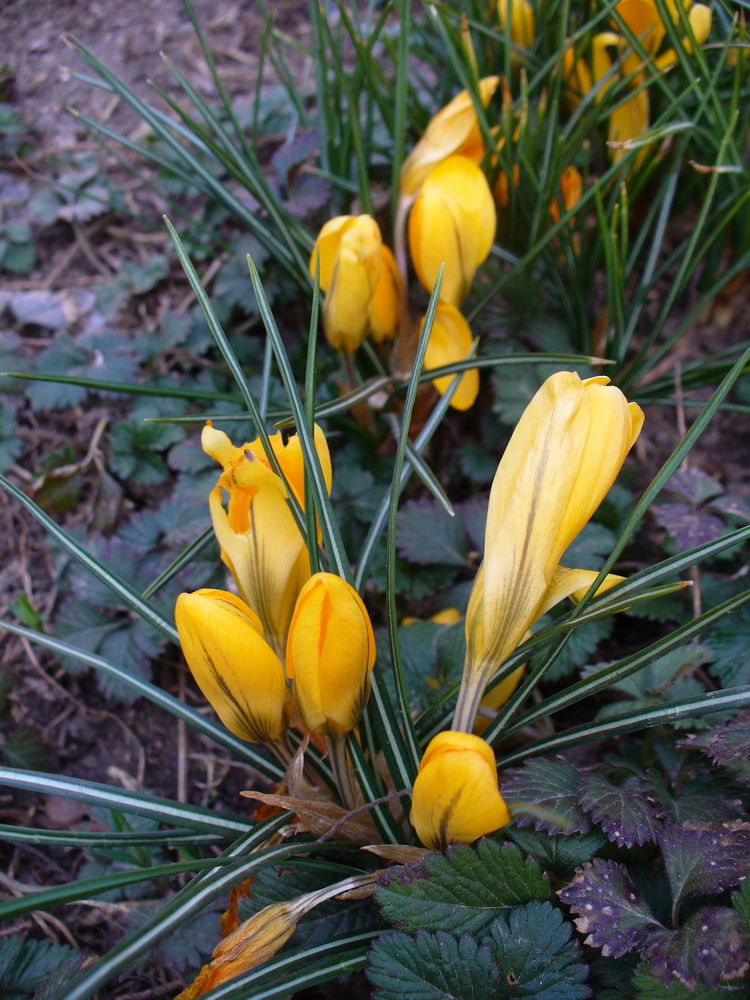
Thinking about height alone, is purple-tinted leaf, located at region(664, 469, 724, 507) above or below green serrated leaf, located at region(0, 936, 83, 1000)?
above

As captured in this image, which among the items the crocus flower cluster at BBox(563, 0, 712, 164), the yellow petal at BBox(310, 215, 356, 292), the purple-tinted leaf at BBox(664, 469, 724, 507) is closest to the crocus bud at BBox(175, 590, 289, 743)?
the yellow petal at BBox(310, 215, 356, 292)

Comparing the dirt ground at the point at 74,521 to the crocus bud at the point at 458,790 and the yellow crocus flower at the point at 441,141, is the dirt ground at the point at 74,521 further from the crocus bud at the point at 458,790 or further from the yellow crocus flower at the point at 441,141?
the yellow crocus flower at the point at 441,141

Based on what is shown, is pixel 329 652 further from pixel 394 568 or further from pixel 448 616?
pixel 448 616

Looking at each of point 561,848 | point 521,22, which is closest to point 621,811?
point 561,848

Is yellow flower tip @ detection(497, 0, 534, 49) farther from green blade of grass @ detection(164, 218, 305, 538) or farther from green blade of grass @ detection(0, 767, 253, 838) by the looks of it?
green blade of grass @ detection(0, 767, 253, 838)

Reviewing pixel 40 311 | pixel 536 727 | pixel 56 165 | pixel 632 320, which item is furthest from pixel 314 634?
pixel 56 165

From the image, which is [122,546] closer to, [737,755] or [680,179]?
[737,755]
